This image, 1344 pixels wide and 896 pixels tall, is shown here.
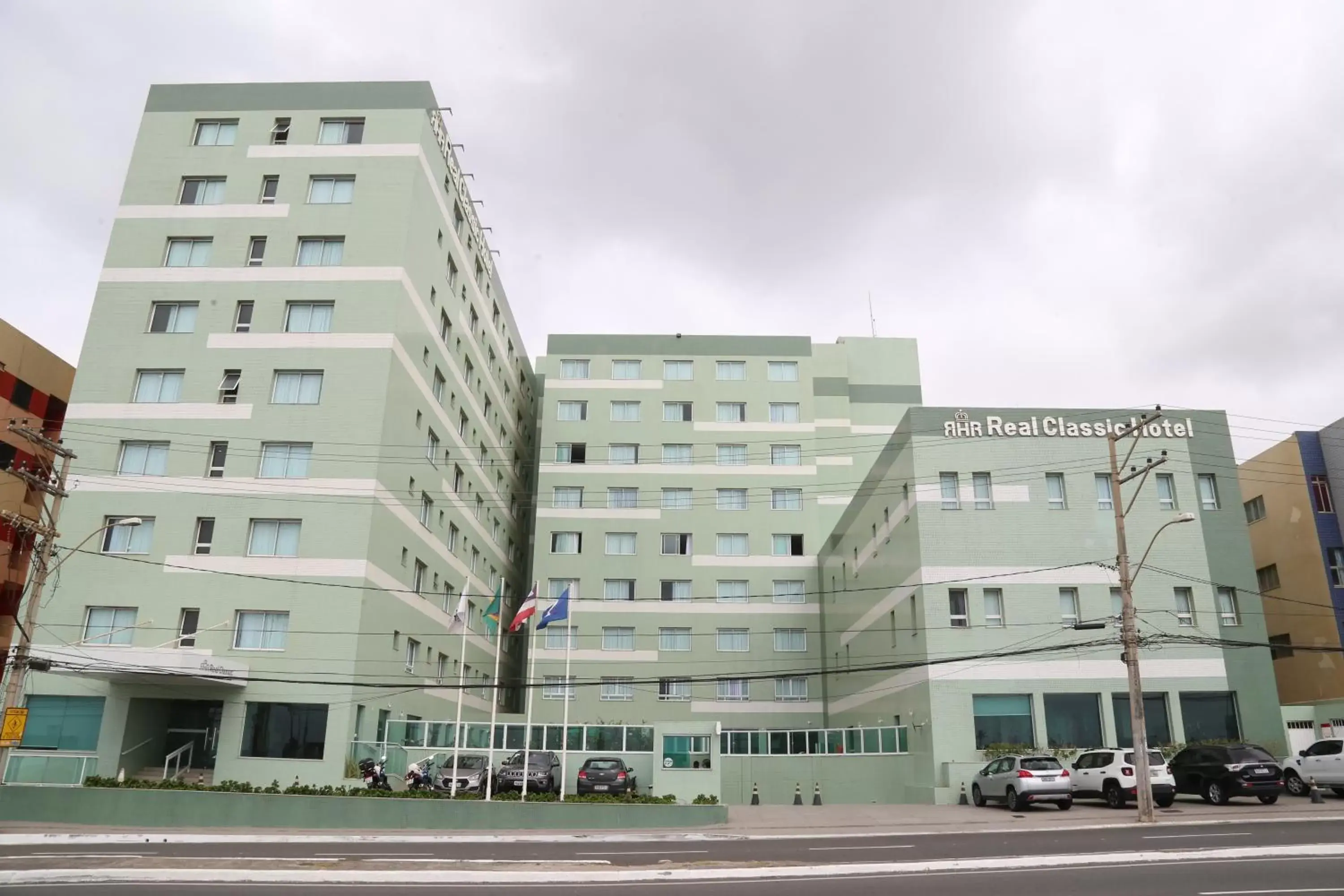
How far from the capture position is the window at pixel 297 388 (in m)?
39.6

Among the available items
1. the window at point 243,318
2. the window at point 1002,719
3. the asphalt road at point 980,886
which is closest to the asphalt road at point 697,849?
the asphalt road at point 980,886

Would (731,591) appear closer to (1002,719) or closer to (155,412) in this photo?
(1002,719)

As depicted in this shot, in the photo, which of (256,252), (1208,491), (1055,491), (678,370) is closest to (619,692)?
(678,370)

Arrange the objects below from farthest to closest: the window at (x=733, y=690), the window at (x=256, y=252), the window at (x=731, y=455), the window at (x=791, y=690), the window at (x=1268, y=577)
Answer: the window at (x=731, y=455) < the window at (x=733, y=690) < the window at (x=791, y=690) < the window at (x=1268, y=577) < the window at (x=256, y=252)

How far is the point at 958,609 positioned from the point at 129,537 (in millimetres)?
32443

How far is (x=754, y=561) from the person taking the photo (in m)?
60.4

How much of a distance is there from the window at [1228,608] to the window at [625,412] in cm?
Answer: 3618

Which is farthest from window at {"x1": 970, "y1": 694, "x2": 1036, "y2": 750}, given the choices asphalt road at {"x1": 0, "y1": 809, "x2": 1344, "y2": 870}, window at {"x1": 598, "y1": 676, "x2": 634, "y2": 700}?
window at {"x1": 598, "y1": 676, "x2": 634, "y2": 700}

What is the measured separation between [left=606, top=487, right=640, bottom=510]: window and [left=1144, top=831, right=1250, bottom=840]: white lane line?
43.2m

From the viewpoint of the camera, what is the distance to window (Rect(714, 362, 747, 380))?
214ft

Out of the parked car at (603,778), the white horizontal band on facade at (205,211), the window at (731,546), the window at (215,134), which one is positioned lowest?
the parked car at (603,778)

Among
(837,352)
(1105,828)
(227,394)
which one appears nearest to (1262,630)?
(1105,828)

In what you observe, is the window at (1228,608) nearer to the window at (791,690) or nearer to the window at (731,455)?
the window at (791,690)

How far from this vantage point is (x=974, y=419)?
39656 mm
